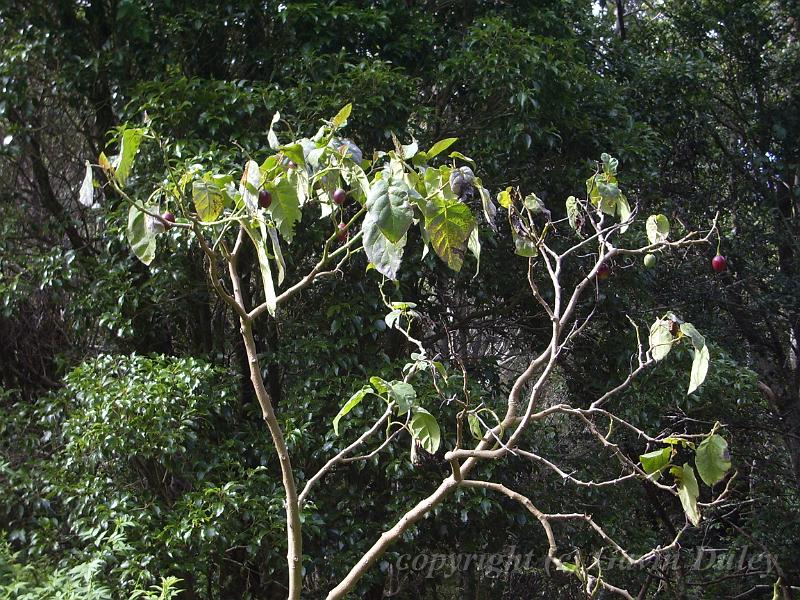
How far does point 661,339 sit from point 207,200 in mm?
851

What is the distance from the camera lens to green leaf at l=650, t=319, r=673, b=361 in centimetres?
168

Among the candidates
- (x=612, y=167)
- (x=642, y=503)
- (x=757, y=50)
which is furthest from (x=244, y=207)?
(x=757, y=50)

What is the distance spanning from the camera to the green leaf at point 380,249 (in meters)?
1.27

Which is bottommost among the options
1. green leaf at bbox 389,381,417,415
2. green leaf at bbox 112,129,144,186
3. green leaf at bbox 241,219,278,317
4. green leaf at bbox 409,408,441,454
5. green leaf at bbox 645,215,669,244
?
green leaf at bbox 409,408,441,454

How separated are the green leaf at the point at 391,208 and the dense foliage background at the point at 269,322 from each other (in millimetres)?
2225

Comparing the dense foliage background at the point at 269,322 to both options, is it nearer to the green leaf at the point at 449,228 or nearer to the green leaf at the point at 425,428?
the green leaf at the point at 425,428

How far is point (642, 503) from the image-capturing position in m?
5.86

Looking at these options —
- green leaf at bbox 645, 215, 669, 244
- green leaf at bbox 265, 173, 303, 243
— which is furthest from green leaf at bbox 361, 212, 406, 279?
green leaf at bbox 645, 215, 669, 244

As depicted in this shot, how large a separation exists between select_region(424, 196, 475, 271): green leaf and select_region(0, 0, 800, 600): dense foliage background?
2.15 meters

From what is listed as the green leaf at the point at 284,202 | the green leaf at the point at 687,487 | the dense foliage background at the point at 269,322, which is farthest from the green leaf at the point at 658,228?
the dense foliage background at the point at 269,322

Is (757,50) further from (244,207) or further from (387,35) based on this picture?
(244,207)

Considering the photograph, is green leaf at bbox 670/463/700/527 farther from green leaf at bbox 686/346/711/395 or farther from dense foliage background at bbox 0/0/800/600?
dense foliage background at bbox 0/0/800/600

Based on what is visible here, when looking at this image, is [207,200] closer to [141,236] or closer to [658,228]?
[141,236]

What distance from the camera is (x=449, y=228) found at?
139 cm
